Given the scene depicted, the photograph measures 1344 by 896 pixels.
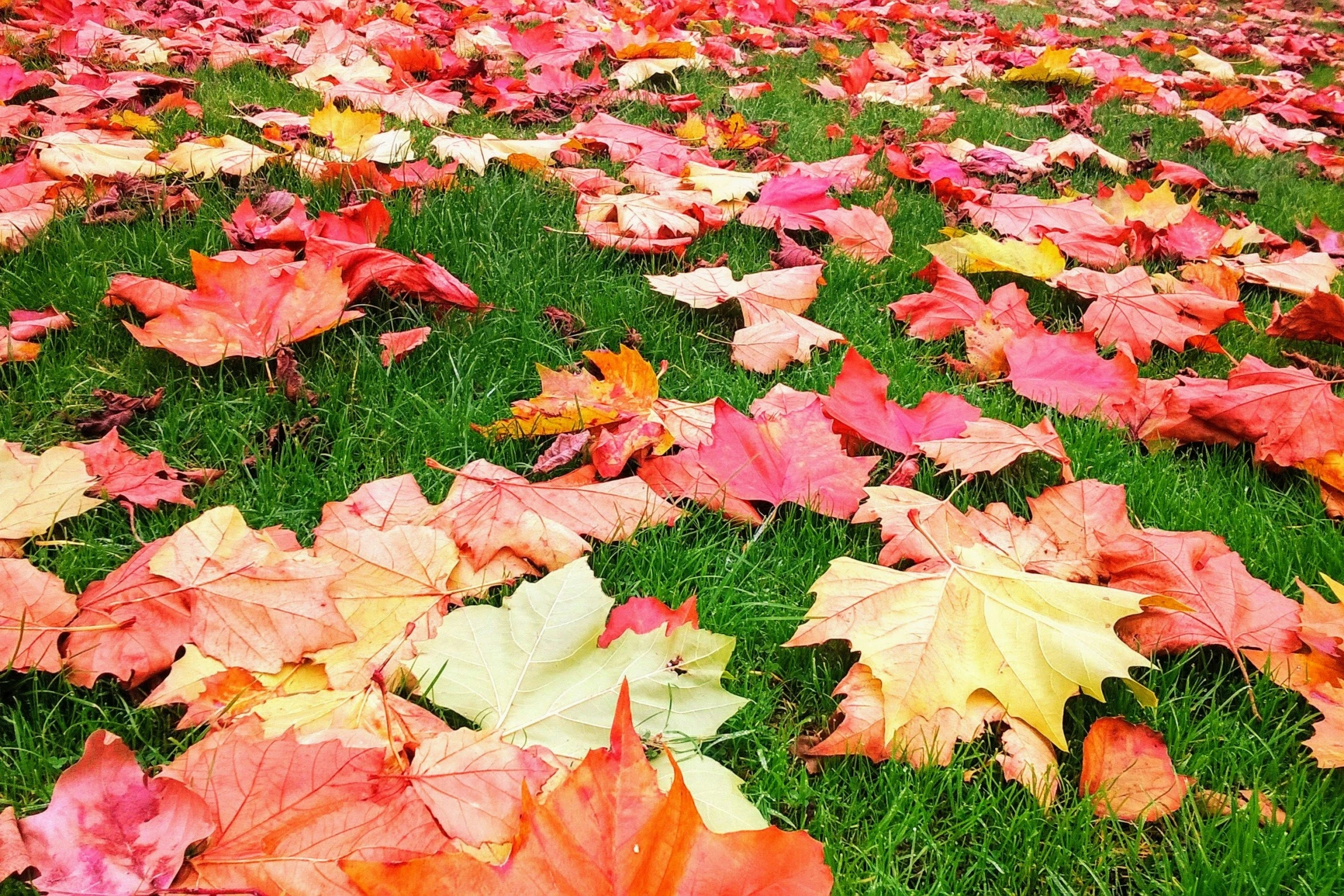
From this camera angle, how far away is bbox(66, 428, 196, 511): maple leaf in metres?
1.30

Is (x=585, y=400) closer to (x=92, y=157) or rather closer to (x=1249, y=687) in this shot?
(x=1249, y=687)

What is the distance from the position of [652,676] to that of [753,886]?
35cm

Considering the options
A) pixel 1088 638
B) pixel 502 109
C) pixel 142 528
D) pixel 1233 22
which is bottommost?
pixel 142 528

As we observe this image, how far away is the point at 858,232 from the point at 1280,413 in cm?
109

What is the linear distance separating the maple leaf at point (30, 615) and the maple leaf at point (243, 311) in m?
0.57

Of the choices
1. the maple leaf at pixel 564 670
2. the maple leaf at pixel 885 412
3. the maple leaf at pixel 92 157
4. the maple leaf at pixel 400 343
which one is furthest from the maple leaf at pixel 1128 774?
the maple leaf at pixel 92 157

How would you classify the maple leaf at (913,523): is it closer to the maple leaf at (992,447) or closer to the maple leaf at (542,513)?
the maple leaf at (992,447)

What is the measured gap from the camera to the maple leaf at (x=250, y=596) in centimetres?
105

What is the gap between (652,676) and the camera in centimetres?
102

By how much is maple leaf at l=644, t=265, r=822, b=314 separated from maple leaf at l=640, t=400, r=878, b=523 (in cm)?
53

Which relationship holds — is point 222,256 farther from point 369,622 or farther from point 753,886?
point 753,886

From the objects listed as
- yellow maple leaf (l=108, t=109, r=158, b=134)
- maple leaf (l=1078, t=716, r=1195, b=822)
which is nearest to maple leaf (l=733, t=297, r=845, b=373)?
maple leaf (l=1078, t=716, r=1195, b=822)

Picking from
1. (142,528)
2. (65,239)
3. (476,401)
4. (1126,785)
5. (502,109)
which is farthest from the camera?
(502,109)

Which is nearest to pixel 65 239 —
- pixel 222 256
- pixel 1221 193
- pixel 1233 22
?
pixel 222 256
